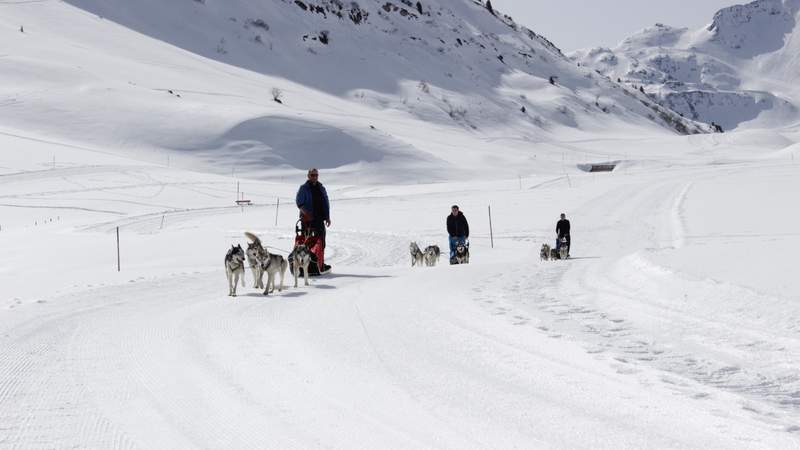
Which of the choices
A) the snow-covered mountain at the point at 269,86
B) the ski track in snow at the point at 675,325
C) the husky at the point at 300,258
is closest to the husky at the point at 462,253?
the husky at the point at 300,258

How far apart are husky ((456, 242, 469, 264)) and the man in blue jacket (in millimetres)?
5664

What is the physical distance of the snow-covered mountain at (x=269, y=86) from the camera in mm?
80812

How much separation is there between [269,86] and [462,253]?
110055 millimetres

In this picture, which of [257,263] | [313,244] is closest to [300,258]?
[257,263]

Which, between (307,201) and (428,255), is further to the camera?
(428,255)

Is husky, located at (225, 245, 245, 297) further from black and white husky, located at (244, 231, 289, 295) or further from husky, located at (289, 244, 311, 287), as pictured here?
husky, located at (289, 244, 311, 287)

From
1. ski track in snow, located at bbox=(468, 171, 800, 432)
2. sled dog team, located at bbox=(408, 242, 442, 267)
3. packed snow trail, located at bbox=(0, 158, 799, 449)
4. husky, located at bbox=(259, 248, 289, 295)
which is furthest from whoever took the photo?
sled dog team, located at bbox=(408, 242, 442, 267)

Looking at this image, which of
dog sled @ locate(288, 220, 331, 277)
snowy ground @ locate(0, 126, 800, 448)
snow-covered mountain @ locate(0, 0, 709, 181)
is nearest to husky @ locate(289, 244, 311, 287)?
snowy ground @ locate(0, 126, 800, 448)

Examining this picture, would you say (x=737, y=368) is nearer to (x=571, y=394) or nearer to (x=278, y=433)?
(x=571, y=394)

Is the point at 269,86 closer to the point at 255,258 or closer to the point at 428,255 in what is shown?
the point at 428,255

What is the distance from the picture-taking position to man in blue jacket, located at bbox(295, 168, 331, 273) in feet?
49.0

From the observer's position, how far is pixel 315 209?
1505 centimetres

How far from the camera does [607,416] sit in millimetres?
4719

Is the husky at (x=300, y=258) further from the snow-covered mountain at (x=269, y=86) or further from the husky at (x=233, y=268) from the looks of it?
the snow-covered mountain at (x=269, y=86)
